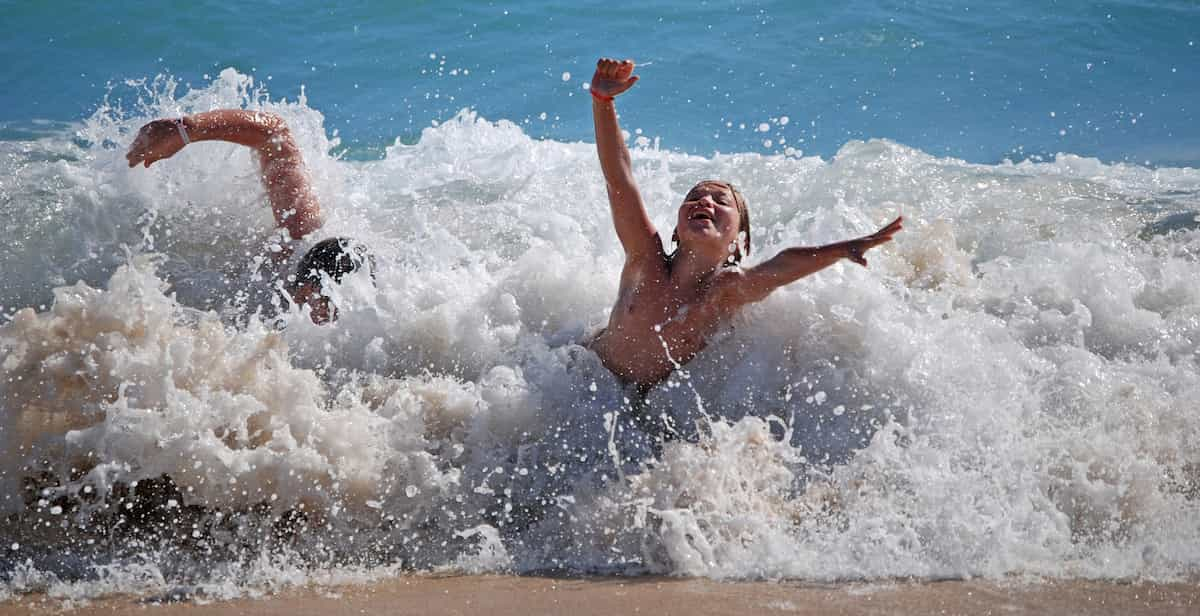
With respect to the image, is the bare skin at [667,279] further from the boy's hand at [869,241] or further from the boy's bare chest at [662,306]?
the boy's hand at [869,241]

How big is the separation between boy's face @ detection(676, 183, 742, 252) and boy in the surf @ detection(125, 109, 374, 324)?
1612mm

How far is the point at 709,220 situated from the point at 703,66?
6.39 meters

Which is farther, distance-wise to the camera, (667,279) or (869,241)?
(667,279)

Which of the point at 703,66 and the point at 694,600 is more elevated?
the point at 703,66

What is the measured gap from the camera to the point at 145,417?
358cm

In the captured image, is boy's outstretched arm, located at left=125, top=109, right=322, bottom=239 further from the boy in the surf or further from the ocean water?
the ocean water

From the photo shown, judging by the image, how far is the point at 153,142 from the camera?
4863 millimetres

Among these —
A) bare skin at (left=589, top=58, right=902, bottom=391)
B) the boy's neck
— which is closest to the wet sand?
bare skin at (left=589, top=58, right=902, bottom=391)

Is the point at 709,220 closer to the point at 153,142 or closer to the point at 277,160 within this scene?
→ the point at 277,160

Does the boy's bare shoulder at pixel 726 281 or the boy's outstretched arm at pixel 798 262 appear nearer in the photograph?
the boy's outstretched arm at pixel 798 262

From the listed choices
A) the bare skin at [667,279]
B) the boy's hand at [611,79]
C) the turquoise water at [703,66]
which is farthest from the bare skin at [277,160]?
the turquoise water at [703,66]

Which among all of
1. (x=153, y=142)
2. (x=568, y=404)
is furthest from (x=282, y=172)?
(x=568, y=404)

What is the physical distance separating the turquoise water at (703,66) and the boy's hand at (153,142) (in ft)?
11.6

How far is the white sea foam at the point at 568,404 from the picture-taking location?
3.35m
